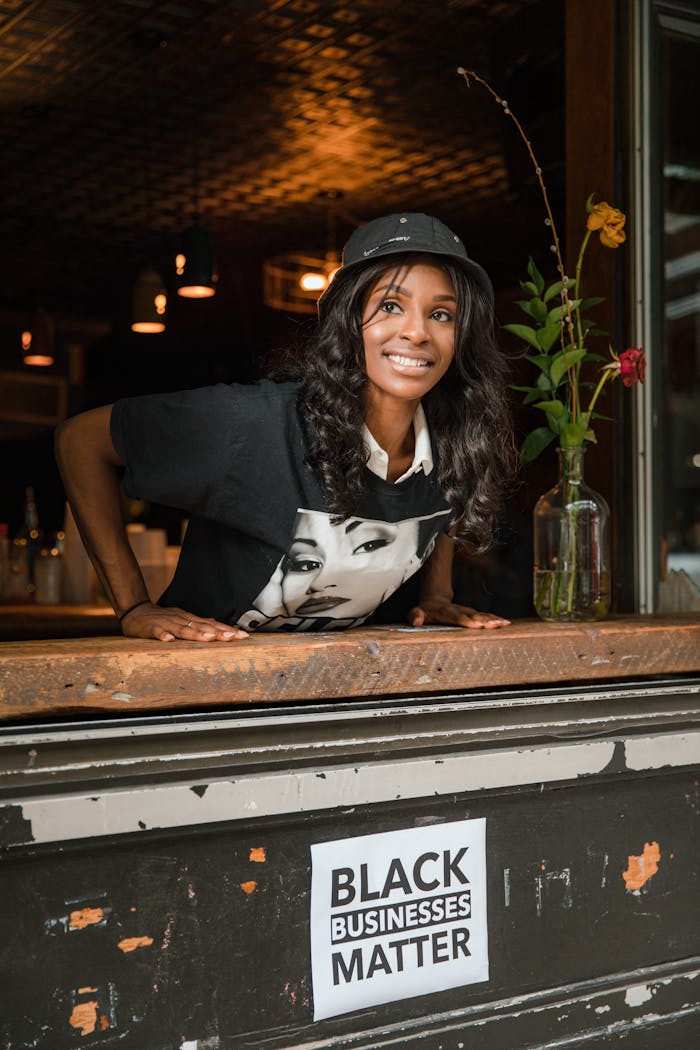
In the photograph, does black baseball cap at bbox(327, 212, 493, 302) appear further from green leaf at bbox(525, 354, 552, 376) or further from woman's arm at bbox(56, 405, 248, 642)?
woman's arm at bbox(56, 405, 248, 642)

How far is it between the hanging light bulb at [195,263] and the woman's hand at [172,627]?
119 inches

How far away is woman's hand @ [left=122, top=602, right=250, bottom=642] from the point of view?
4.59ft

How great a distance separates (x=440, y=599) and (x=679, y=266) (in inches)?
34.9

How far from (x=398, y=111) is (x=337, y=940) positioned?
383cm

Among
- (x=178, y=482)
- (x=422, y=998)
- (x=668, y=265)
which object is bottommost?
(x=422, y=998)

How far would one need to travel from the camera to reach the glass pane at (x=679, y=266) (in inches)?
82.7

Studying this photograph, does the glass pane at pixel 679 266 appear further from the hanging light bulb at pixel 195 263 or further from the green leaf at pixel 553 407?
the hanging light bulb at pixel 195 263

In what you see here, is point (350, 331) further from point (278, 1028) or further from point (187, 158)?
point (187, 158)

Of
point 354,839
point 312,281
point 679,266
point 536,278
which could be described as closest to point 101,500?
point 354,839

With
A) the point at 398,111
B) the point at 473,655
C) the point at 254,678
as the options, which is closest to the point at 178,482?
the point at 254,678

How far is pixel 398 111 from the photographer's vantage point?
448cm

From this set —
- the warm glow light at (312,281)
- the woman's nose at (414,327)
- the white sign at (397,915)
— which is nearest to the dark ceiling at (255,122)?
the warm glow light at (312,281)

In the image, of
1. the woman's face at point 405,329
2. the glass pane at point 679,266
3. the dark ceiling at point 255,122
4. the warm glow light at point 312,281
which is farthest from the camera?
the warm glow light at point 312,281

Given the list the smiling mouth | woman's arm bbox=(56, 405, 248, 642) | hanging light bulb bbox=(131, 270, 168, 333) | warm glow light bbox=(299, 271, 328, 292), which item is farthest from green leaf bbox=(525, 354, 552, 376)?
warm glow light bbox=(299, 271, 328, 292)
